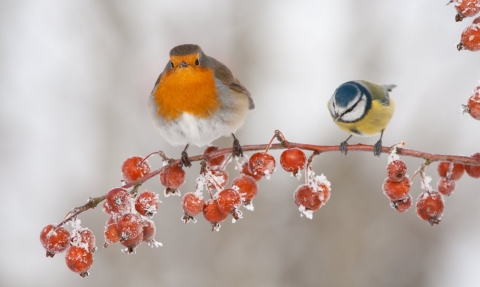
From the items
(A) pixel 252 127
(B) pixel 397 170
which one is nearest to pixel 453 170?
(B) pixel 397 170

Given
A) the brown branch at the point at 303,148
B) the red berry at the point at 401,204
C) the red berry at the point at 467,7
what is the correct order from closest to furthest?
the red berry at the point at 467,7, the brown branch at the point at 303,148, the red berry at the point at 401,204

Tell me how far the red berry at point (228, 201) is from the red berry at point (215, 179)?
0.26 feet

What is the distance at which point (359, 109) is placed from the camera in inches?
118

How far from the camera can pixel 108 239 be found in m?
1.50

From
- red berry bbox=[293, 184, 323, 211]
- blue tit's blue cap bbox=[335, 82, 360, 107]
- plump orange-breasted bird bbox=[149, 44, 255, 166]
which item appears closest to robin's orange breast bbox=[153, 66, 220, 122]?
plump orange-breasted bird bbox=[149, 44, 255, 166]

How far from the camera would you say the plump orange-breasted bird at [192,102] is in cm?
247

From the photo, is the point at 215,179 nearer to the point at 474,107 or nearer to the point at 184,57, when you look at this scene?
the point at 474,107

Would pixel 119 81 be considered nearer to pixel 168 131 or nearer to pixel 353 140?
pixel 353 140

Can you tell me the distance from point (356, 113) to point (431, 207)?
146cm

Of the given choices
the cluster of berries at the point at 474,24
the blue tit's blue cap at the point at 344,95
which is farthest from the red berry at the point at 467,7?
the blue tit's blue cap at the point at 344,95

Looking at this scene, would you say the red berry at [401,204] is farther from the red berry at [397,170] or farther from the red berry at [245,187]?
the red berry at [245,187]

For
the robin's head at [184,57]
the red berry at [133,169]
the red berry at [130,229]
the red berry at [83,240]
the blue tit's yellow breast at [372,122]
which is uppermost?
the robin's head at [184,57]

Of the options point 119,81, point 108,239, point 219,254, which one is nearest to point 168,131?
point 108,239

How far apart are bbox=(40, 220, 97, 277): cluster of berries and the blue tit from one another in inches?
70.6
